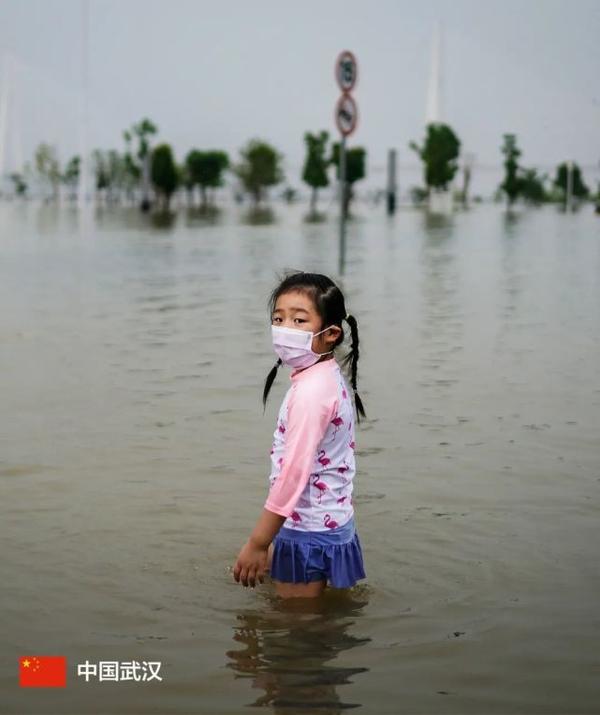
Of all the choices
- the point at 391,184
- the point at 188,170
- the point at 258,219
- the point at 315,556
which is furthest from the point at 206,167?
the point at 315,556

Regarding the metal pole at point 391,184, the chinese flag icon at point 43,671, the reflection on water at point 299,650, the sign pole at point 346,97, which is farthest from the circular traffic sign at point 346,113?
the metal pole at point 391,184

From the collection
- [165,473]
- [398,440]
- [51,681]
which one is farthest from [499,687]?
[398,440]

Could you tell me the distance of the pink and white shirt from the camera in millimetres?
3768

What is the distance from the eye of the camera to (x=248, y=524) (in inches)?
215

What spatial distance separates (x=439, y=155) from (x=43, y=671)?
273ft

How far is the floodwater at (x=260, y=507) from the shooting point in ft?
12.3

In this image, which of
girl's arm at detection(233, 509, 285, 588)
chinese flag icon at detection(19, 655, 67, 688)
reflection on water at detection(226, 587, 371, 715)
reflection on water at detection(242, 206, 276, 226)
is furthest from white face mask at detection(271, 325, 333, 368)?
reflection on water at detection(242, 206, 276, 226)

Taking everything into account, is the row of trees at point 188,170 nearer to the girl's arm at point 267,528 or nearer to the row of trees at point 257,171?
the row of trees at point 257,171

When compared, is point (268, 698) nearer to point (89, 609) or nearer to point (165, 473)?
point (89, 609)

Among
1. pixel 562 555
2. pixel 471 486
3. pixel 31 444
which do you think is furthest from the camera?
pixel 31 444

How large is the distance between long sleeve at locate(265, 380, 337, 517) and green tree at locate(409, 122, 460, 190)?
80562 millimetres

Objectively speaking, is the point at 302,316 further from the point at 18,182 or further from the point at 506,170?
the point at 18,182

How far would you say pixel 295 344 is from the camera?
3848 mm

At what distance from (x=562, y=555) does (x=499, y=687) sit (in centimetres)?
137
